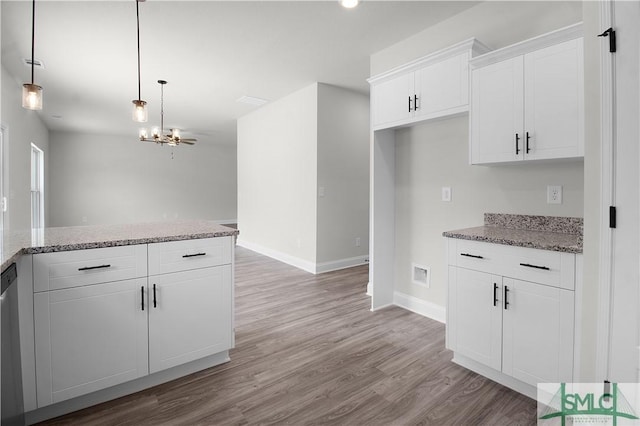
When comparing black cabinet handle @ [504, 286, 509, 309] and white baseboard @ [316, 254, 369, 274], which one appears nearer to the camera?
black cabinet handle @ [504, 286, 509, 309]

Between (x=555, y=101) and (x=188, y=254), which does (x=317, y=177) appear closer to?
(x=188, y=254)

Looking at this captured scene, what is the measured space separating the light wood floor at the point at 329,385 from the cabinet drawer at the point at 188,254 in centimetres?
74

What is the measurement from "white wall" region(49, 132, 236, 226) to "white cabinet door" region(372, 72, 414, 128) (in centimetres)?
814

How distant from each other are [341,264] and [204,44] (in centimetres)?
337

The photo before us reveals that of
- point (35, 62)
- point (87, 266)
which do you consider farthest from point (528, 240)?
point (35, 62)

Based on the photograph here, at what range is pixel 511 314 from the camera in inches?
75.0

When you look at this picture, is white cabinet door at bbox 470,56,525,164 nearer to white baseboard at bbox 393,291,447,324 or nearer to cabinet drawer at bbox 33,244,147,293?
white baseboard at bbox 393,291,447,324

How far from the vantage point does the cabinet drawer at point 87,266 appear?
1.62m

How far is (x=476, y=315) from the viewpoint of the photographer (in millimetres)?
2076

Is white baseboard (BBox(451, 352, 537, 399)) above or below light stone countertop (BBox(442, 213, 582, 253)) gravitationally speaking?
below

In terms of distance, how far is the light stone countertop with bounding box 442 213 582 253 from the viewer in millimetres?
1789

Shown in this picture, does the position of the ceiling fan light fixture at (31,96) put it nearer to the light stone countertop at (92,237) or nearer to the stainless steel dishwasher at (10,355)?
the light stone countertop at (92,237)

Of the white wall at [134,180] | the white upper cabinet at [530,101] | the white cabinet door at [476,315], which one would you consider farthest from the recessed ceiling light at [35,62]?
the white wall at [134,180]

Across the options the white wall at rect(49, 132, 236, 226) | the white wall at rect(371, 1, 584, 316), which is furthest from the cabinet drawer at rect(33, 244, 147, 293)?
the white wall at rect(49, 132, 236, 226)
